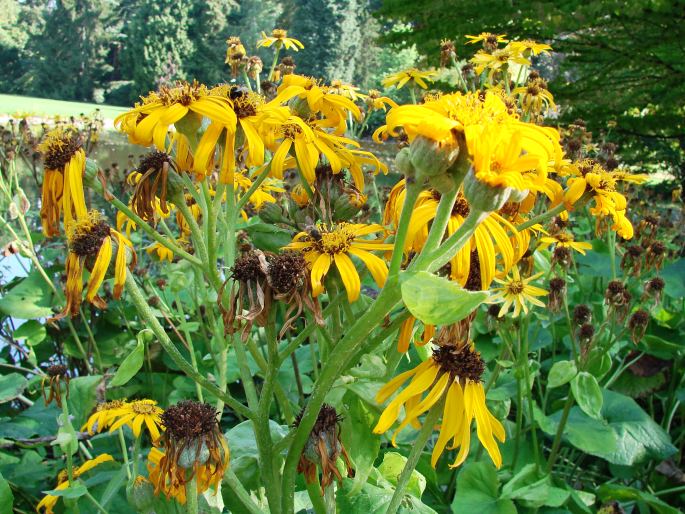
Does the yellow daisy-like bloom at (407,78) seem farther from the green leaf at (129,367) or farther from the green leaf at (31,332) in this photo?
the green leaf at (129,367)

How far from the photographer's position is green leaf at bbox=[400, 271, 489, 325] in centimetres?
65

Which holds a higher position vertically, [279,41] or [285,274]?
[279,41]

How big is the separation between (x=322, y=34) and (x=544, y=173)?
30.8 metres

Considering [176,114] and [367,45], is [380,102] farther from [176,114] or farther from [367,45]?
[367,45]

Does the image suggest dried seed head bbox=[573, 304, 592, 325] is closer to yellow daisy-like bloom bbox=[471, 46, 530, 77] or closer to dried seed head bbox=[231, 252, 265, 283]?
yellow daisy-like bloom bbox=[471, 46, 530, 77]

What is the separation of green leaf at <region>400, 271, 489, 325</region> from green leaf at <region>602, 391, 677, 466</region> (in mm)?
1594

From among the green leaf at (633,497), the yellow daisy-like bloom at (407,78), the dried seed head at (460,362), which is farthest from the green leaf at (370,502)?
the yellow daisy-like bloom at (407,78)

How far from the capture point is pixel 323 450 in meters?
0.96

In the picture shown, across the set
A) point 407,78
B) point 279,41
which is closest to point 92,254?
point 407,78

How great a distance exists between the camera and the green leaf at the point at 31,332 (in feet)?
8.76

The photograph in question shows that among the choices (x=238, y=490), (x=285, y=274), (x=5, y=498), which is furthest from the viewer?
(x=5, y=498)

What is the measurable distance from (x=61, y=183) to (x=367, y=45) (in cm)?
3443

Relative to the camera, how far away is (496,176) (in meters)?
0.69

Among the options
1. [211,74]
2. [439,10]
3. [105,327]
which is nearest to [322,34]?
[211,74]
